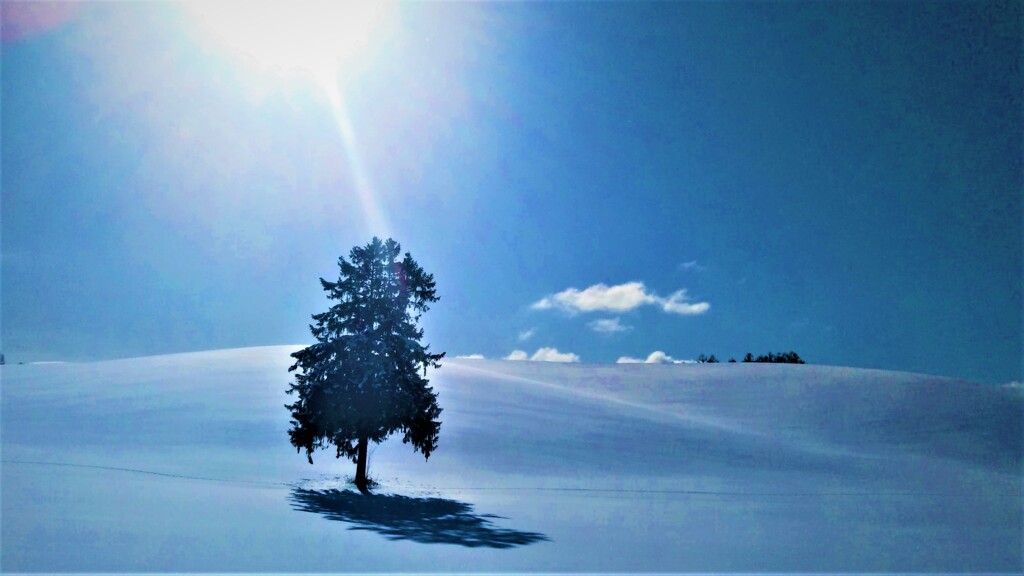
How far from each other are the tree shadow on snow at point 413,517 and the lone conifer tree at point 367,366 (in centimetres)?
171

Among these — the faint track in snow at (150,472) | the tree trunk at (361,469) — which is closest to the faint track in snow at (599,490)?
the faint track in snow at (150,472)

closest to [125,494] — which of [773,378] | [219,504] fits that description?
[219,504]

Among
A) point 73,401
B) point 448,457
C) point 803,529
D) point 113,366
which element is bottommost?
point 803,529

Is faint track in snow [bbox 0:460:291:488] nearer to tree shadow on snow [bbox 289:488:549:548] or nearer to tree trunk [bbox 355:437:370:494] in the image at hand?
tree shadow on snow [bbox 289:488:549:548]

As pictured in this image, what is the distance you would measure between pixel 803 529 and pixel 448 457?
51.7 feet

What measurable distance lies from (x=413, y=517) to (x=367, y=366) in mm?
5612

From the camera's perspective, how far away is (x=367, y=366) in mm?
22203

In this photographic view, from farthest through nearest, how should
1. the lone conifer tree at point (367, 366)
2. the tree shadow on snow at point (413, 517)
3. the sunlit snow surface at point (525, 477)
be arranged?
the lone conifer tree at point (367, 366), the tree shadow on snow at point (413, 517), the sunlit snow surface at point (525, 477)

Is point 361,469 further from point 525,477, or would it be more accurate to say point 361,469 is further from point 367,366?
point 525,477

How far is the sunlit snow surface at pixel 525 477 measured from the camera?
45.0 ft

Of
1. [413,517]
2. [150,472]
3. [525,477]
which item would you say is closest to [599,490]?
[525,477]

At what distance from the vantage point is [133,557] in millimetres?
11727

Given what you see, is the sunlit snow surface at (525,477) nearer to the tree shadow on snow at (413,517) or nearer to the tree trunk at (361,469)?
the tree shadow on snow at (413,517)

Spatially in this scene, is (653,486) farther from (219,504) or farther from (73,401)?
(73,401)
